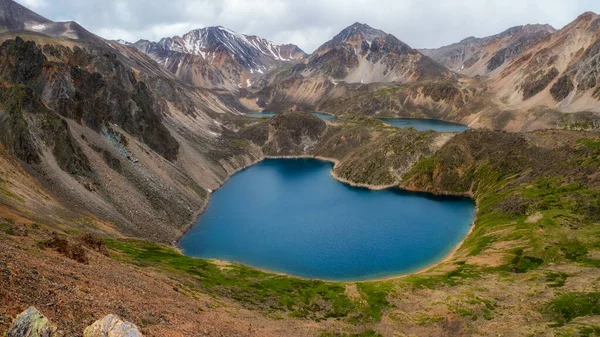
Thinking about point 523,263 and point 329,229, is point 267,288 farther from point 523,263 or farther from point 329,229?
point 523,263

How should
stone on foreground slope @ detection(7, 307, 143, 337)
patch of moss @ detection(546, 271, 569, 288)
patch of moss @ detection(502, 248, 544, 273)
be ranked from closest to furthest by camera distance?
stone on foreground slope @ detection(7, 307, 143, 337)
patch of moss @ detection(546, 271, 569, 288)
patch of moss @ detection(502, 248, 544, 273)

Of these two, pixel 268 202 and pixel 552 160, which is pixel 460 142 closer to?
pixel 552 160

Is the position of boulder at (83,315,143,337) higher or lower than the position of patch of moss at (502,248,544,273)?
lower

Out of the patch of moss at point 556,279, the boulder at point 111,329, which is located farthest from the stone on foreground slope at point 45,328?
the patch of moss at point 556,279

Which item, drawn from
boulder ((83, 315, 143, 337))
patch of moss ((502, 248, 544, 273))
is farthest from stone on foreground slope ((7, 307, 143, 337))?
patch of moss ((502, 248, 544, 273))

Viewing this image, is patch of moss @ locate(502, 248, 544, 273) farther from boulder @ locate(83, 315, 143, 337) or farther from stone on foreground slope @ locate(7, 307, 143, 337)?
stone on foreground slope @ locate(7, 307, 143, 337)

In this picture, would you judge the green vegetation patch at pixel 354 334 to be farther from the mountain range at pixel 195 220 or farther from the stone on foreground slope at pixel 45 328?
the stone on foreground slope at pixel 45 328
